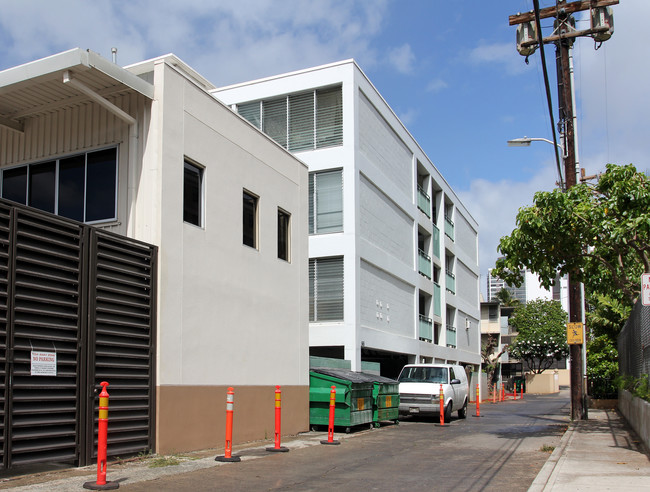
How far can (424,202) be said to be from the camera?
35.7 m

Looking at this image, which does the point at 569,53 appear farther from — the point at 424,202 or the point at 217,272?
the point at 424,202

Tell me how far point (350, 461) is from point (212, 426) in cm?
286

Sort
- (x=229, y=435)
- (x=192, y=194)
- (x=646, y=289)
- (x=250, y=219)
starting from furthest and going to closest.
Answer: (x=250, y=219), (x=192, y=194), (x=229, y=435), (x=646, y=289)

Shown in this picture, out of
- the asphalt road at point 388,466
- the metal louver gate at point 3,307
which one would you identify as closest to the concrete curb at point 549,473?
the asphalt road at point 388,466

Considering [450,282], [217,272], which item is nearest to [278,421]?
[217,272]

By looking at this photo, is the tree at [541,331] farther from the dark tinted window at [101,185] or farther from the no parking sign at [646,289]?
the dark tinted window at [101,185]

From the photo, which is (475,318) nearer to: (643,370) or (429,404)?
(429,404)

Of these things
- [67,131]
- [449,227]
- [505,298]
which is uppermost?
[449,227]

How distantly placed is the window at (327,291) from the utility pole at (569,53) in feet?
25.2

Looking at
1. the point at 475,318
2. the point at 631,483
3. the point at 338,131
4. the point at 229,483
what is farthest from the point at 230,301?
the point at 475,318

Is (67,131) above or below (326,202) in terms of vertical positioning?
below

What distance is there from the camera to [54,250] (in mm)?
9922

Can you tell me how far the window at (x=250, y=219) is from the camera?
50.7 ft

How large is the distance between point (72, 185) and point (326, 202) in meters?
13.1
